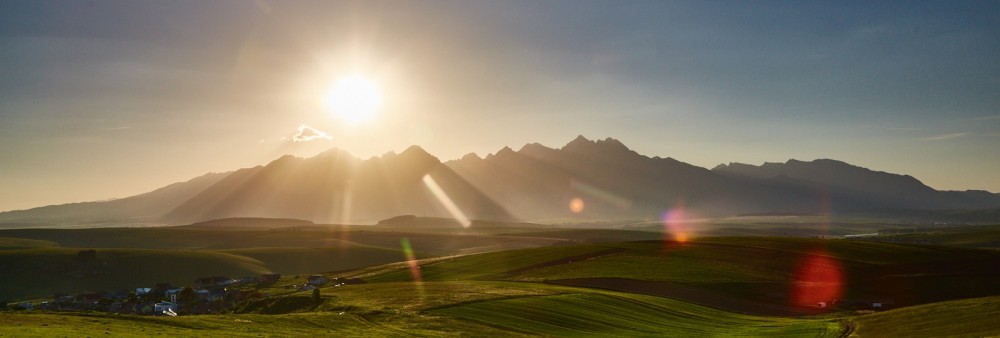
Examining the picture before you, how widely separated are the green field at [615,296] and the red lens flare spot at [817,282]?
0.77m

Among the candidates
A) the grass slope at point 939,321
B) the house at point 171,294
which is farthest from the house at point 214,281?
the grass slope at point 939,321

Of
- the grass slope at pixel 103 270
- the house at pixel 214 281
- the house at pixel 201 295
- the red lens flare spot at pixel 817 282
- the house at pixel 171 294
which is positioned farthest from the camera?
the grass slope at pixel 103 270

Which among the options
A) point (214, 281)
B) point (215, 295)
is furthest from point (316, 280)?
point (214, 281)

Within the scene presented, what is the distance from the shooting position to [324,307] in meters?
75.2

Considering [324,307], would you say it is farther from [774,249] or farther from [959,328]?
[774,249]

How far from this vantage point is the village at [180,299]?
101812 mm

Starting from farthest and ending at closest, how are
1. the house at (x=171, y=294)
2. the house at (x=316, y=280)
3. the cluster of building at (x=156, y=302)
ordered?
the house at (x=316, y=280) < the house at (x=171, y=294) < the cluster of building at (x=156, y=302)

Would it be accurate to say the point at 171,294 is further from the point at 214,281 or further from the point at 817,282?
the point at 817,282

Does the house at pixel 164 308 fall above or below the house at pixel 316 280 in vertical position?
below

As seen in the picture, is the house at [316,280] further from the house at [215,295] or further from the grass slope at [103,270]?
the grass slope at [103,270]

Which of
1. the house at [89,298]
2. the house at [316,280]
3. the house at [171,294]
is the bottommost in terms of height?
the house at [89,298]

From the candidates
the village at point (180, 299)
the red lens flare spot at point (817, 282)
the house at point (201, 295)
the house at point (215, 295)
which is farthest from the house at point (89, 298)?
the red lens flare spot at point (817, 282)

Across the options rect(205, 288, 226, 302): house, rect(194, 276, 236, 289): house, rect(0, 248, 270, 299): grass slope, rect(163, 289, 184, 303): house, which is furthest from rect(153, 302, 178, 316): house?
rect(0, 248, 270, 299): grass slope

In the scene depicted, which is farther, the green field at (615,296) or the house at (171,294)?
the house at (171,294)
